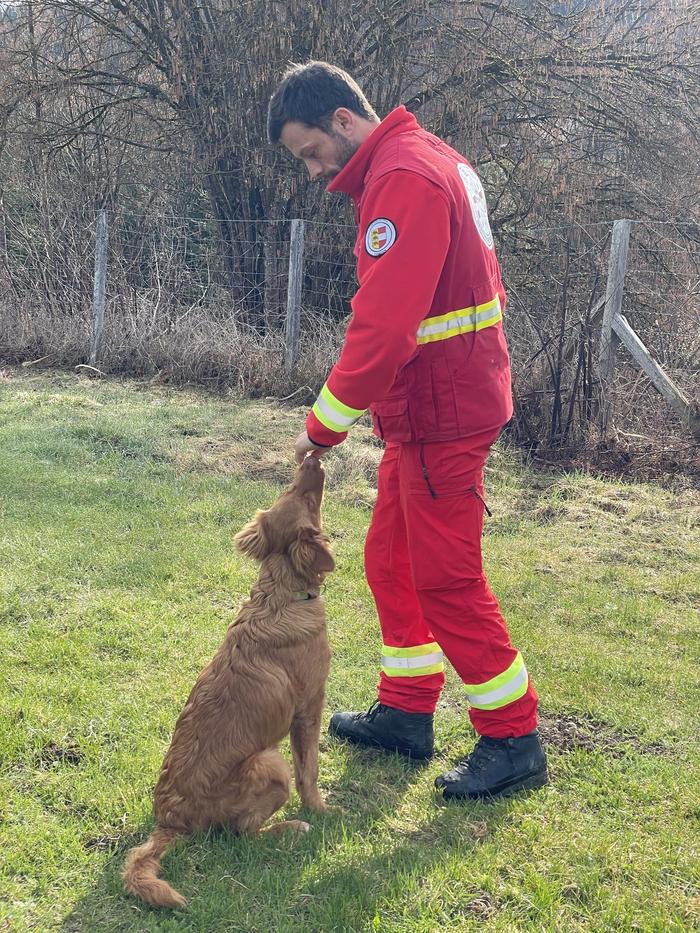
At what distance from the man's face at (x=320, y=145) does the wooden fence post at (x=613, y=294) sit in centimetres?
556

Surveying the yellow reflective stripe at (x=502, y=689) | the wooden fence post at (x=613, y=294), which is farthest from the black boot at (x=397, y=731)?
the wooden fence post at (x=613, y=294)

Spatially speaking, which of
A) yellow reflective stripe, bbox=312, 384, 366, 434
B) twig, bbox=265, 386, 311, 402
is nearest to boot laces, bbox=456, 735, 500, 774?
yellow reflective stripe, bbox=312, 384, 366, 434

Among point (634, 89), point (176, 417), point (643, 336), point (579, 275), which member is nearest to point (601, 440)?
point (643, 336)

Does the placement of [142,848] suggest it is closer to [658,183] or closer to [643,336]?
[643,336]

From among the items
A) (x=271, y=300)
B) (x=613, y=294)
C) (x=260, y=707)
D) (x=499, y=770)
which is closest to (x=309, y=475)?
(x=260, y=707)

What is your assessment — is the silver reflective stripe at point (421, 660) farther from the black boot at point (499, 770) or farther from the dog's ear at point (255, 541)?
the dog's ear at point (255, 541)

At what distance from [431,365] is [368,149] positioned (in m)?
0.86

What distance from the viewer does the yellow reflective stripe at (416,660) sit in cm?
368

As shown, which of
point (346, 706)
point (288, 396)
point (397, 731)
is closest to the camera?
point (397, 731)

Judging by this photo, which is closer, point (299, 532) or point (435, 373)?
point (435, 373)

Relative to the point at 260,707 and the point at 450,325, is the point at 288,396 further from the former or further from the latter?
the point at 260,707

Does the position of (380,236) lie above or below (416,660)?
above

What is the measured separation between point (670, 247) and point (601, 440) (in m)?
2.75

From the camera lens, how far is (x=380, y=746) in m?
3.70
